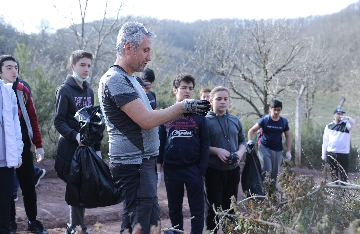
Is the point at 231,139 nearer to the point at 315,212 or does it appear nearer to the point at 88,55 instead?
the point at 88,55

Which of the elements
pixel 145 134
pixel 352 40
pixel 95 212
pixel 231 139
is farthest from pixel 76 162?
pixel 352 40

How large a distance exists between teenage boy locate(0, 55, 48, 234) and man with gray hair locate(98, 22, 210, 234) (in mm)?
2087

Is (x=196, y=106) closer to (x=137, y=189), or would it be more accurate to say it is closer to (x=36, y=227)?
(x=137, y=189)

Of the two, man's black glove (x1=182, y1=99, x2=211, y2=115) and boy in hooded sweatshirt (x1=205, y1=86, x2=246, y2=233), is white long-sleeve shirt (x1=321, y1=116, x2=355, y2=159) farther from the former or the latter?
man's black glove (x1=182, y1=99, x2=211, y2=115)

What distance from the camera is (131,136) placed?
9.27 ft

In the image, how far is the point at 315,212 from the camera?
2.36 metres

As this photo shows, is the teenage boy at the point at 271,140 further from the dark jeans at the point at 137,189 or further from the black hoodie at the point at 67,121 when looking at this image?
the dark jeans at the point at 137,189

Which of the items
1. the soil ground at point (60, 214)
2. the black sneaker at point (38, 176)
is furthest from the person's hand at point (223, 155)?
the black sneaker at point (38, 176)

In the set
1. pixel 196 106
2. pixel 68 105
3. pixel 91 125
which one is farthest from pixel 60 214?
pixel 196 106

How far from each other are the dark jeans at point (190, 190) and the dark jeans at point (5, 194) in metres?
1.66

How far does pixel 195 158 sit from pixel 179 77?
3.22 feet

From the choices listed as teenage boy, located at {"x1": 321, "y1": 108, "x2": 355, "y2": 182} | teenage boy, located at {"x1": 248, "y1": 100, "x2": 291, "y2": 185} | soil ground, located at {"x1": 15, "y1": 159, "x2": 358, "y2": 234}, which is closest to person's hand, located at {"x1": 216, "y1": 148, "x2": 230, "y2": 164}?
soil ground, located at {"x1": 15, "y1": 159, "x2": 358, "y2": 234}

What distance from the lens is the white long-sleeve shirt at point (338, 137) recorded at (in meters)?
9.04

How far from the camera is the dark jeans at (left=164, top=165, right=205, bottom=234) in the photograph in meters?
4.70
